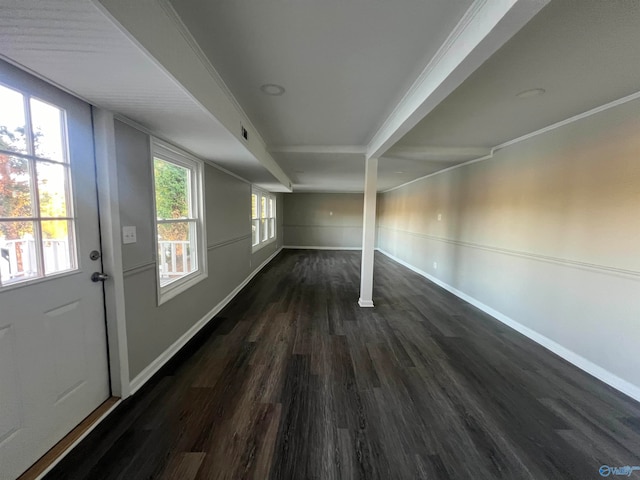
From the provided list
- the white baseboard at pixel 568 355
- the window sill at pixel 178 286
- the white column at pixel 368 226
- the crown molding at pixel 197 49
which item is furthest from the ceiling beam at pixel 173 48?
the white baseboard at pixel 568 355

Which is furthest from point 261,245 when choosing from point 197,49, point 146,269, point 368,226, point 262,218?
point 197,49

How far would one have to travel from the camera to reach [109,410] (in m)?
1.74

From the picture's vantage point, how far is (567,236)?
2.59 metres

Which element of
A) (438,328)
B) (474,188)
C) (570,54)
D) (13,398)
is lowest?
(438,328)


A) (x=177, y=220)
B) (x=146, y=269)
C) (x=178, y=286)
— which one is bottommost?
(x=178, y=286)

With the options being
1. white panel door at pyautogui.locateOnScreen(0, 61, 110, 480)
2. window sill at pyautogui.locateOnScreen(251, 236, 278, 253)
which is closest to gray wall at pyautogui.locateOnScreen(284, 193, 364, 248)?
window sill at pyautogui.locateOnScreen(251, 236, 278, 253)

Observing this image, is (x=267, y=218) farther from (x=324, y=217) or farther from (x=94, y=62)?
(x=94, y=62)

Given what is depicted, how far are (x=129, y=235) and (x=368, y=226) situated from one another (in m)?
2.90

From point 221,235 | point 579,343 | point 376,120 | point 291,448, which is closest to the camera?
point 291,448

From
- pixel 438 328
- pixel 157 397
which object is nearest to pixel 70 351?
pixel 157 397

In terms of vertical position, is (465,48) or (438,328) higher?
(465,48)

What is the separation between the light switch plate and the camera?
1.85 metres

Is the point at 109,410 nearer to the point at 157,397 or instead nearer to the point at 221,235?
the point at 157,397

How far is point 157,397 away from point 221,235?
220cm
